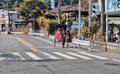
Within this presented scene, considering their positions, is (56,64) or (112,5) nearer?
(56,64)

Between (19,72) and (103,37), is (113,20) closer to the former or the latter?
(103,37)

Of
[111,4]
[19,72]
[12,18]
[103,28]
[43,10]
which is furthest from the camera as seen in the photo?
[12,18]

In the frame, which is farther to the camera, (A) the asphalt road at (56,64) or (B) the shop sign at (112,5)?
(B) the shop sign at (112,5)

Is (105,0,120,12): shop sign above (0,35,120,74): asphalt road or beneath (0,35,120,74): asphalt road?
above

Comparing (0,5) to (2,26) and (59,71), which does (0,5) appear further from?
(59,71)

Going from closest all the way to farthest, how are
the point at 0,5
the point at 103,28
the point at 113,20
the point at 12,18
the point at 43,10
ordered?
the point at 103,28 → the point at 113,20 → the point at 43,10 → the point at 12,18 → the point at 0,5

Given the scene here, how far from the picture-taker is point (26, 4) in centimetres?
7906

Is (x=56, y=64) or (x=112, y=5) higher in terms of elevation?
(x=112, y=5)

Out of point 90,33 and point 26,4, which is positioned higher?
point 26,4

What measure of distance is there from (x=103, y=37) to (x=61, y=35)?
4435 mm

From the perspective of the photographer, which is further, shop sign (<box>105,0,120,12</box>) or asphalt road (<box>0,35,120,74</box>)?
shop sign (<box>105,0,120,12</box>)

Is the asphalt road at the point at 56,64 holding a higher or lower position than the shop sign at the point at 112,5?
lower

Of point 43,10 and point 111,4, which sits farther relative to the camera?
point 43,10

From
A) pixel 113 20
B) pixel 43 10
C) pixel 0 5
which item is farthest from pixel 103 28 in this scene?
pixel 0 5
